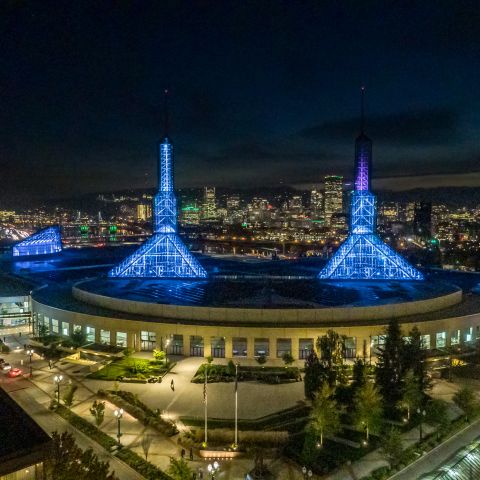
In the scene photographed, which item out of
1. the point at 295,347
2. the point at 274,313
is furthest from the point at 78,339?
the point at 295,347

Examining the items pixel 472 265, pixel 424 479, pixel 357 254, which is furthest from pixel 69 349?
pixel 472 265

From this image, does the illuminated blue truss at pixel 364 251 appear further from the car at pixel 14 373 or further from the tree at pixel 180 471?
the tree at pixel 180 471

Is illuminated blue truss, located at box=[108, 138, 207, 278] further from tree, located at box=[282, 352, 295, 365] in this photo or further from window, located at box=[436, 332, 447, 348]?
window, located at box=[436, 332, 447, 348]

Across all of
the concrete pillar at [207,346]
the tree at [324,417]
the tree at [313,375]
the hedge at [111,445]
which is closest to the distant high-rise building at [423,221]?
the concrete pillar at [207,346]

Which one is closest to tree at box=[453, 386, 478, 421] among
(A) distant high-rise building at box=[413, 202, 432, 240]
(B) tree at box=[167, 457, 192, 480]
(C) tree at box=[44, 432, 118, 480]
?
(B) tree at box=[167, 457, 192, 480]

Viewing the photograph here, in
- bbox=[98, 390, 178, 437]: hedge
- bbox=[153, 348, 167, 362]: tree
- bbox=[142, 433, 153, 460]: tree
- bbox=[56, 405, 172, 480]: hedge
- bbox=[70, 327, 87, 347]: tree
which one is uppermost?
bbox=[70, 327, 87, 347]: tree

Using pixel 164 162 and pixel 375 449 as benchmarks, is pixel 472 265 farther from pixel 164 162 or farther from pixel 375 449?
pixel 375 449
